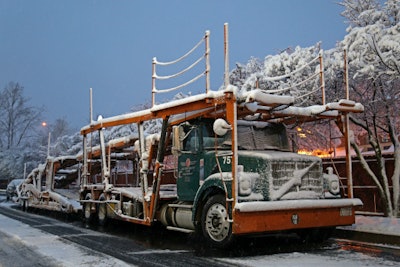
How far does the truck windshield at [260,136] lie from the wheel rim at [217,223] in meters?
1.48

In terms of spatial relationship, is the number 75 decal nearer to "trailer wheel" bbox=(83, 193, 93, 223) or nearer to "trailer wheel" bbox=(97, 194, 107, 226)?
"trailer wheel" bbox=(97, 194, 107, 226)

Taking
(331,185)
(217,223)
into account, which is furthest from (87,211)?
(331,185)

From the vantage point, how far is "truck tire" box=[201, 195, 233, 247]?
8.46 metres

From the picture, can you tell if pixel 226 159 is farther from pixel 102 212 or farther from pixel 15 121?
pixel 15 121

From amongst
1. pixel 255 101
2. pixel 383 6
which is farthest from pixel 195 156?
pixel 383 6

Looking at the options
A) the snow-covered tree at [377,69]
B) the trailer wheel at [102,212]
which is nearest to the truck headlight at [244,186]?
the snow-covered tree at [377,69]

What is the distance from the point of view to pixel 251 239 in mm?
10508

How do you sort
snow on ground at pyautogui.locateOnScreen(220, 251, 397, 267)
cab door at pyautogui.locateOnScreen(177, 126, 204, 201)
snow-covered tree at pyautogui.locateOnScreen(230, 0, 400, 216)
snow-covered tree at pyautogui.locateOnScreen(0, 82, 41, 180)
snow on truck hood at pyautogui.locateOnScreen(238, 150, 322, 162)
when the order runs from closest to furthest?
1. snow on ground at pyautogui.locateOnScreen(220, 251, 397, 267)
2. snow on truck hood at pyautogui.locateOnScreen(238, 150, 322, 162)
3. cab door at pyautogui.locateOnScreen(177, 126, 204, 201)
4. snow-covered tree at pyautogui.locateOnScreen(230, 0, 400, 216)
5. snow-covered tree at pyautogui.locateOnScreen(0, 82, 41, 180)

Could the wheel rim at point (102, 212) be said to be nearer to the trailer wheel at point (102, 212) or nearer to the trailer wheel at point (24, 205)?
the trailer wheel at point (102, 212)

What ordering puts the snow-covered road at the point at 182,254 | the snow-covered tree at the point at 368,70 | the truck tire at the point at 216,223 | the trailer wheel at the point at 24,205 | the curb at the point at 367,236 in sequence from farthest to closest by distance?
the trailer wheel at the point at 24,205, the snow-covered tree at the point at 368,70, the curb at the point at 367,236, the truck tire at the point at 216,223, the snow-covered road at the point at 182,254

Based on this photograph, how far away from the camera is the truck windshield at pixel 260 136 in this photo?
980 centimetres

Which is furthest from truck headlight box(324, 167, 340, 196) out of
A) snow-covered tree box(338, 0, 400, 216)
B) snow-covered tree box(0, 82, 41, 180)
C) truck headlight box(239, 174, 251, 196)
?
snow-covered tree box(0, 82, 41, 180)

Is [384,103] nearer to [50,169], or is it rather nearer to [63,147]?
[50,169]

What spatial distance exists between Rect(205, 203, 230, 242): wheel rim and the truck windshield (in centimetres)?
148
